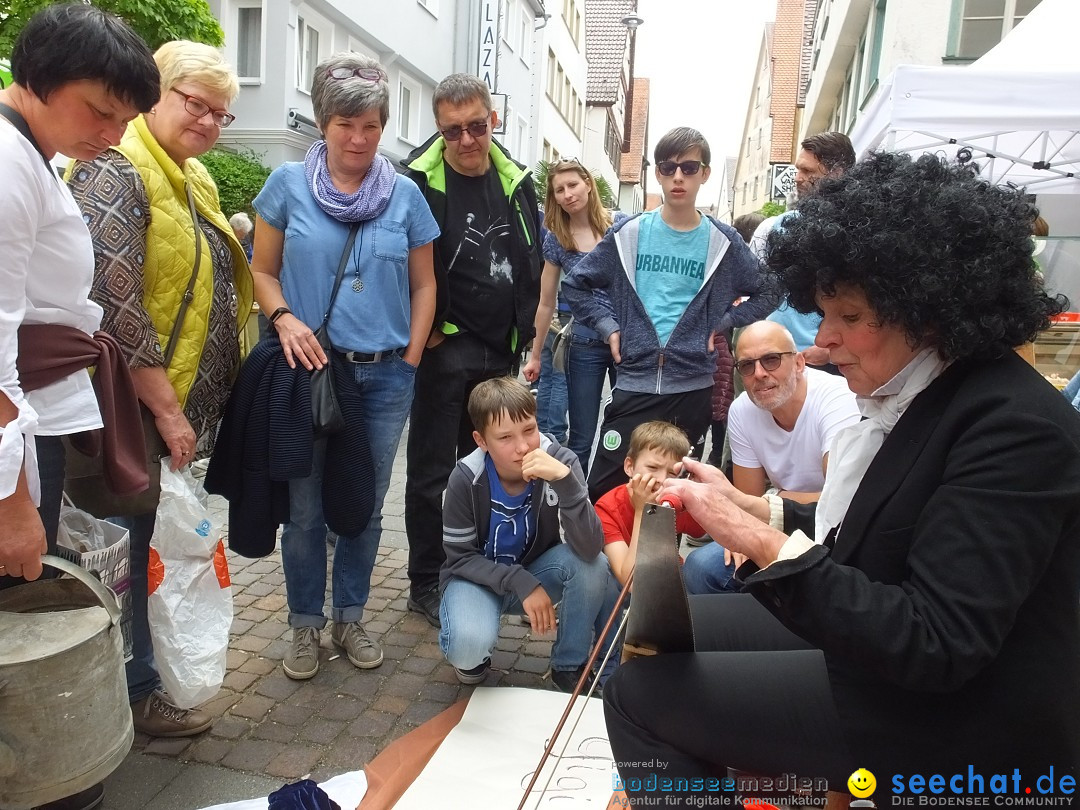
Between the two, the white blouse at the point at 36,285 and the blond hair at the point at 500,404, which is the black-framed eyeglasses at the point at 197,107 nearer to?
the white blouse at the point at 36,285

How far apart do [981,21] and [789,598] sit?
1179cm

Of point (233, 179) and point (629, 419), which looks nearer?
point (629, 419)

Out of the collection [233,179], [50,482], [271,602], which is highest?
[233,179]

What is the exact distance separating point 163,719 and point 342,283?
159 centimetres

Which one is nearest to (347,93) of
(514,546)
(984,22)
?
(514,546)

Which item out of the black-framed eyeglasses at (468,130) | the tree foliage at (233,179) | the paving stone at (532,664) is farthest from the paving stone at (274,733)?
the tree foliage at (233,179)

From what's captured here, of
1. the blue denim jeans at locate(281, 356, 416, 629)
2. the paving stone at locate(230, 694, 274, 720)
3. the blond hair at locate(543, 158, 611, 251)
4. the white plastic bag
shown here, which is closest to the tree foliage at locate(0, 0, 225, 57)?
the blond hair at locate(543, 158, 611, 251)

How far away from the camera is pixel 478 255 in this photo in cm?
371

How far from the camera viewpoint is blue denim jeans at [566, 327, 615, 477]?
14.9 ft

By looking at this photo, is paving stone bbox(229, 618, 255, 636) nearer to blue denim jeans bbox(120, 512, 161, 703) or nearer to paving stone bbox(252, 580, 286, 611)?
paving stone bbox(252, 580, 286, 611)

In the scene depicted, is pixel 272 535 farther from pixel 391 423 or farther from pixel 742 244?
pixel 742 244

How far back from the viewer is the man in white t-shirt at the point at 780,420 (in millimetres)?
3098

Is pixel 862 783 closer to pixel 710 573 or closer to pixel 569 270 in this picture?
pixel 710 573

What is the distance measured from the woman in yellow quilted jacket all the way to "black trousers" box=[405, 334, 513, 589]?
3.38ft
